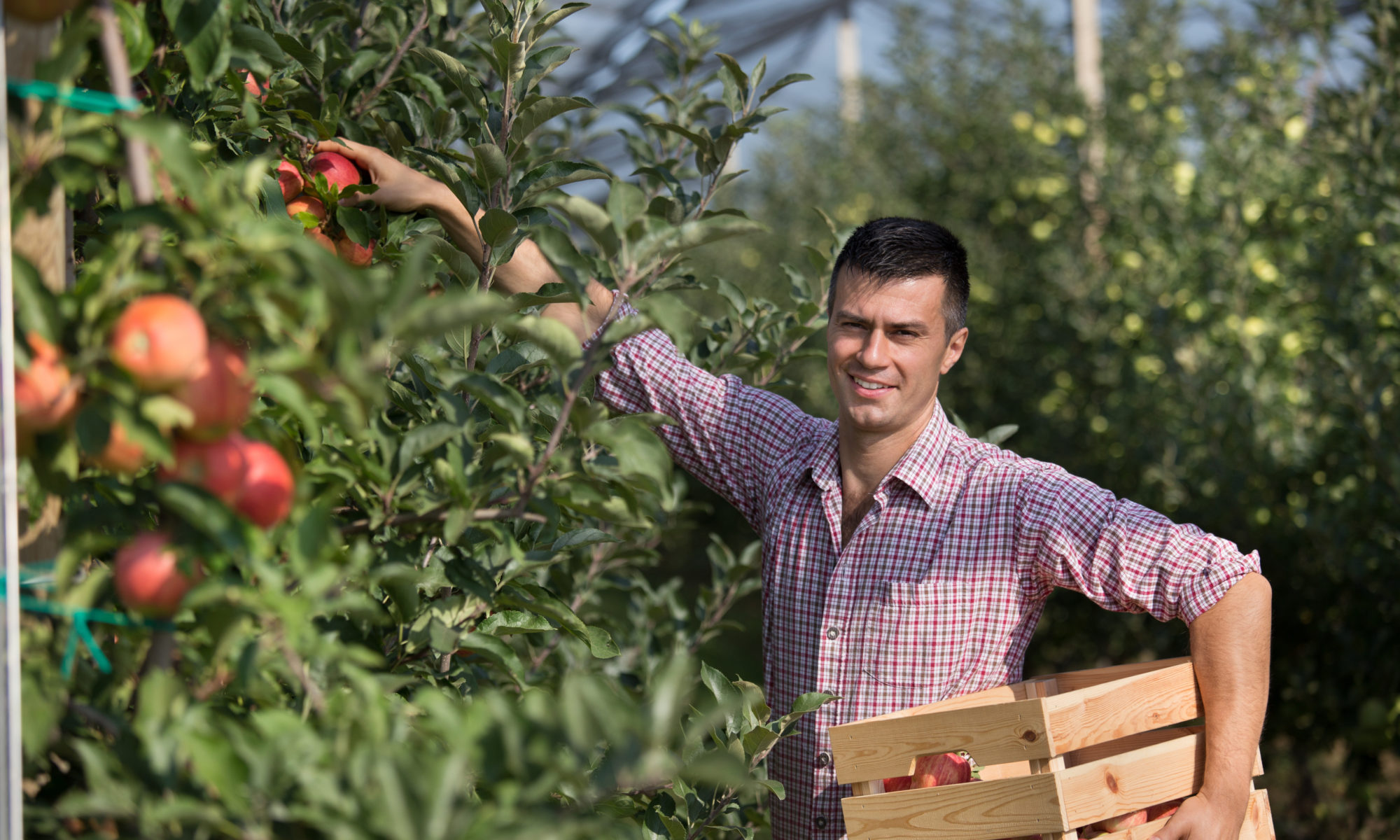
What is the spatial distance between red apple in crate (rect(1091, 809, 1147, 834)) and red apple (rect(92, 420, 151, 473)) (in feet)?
4.19

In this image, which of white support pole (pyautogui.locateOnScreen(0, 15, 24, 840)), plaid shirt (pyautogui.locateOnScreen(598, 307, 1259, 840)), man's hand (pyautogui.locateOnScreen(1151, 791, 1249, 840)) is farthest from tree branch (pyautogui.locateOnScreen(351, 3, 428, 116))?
man's hand (pyautogui.locateOnScreen(1151, 791, 1249, 840))

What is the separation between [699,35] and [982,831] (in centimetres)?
163

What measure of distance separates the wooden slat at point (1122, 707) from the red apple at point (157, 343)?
106cm

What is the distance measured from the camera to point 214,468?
2.62 feet

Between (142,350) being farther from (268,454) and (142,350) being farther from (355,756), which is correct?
(355,756)

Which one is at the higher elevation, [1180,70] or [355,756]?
[1180,70]

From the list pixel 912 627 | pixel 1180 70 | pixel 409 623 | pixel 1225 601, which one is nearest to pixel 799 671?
pixel 912 627

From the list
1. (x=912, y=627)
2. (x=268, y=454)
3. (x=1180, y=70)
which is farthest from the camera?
(x=1180, y=70)

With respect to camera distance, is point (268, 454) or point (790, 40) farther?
point (790, 40)

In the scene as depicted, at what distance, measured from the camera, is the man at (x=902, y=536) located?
1666mm

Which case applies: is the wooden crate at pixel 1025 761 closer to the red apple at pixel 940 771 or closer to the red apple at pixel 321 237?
the red apple at pixel 940 771

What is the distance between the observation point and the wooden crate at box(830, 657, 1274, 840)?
1406 millimetres

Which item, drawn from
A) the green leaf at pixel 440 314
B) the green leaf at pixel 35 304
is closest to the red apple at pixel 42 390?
the green leaf at pixel 35 304

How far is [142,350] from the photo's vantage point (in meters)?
0.75
